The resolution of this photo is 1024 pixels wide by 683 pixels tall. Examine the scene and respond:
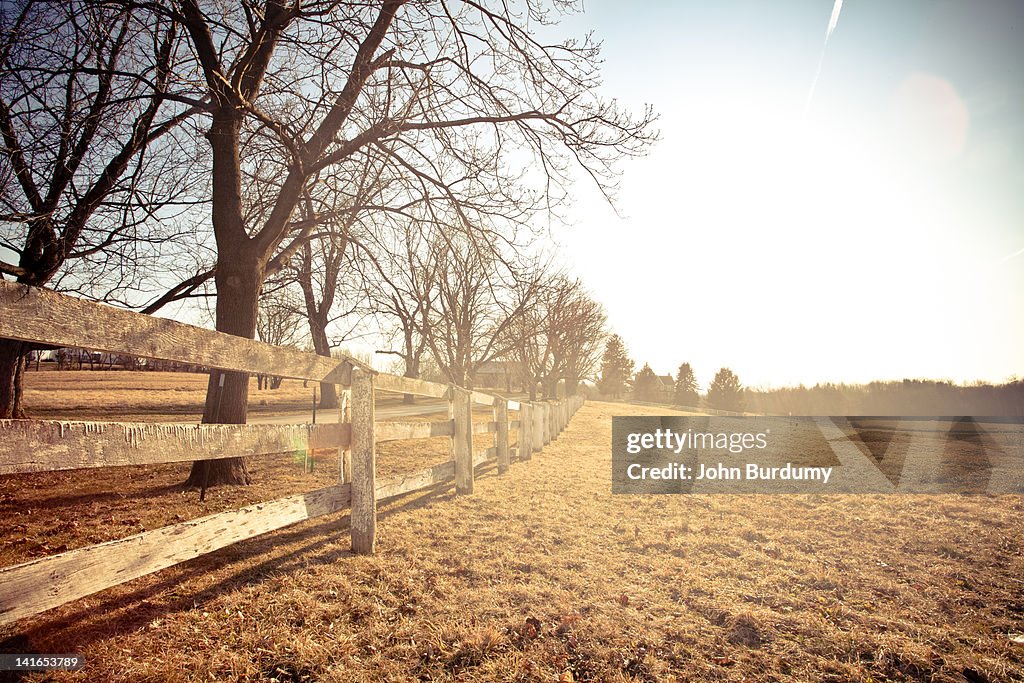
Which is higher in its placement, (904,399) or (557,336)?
(557,336)

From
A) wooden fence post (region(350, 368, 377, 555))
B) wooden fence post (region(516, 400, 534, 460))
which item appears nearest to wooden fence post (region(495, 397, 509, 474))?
wooden fence post (region(516, 400, 534, 460))

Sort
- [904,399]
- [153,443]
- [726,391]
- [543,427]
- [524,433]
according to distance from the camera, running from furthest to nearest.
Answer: [726,391]
[904,399]
[543,427]
[524,433]
[153,443]

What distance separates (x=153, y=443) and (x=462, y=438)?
452 centimetres

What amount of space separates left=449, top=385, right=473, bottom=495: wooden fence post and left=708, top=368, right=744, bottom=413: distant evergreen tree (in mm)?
65018

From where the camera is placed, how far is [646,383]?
78.9 m

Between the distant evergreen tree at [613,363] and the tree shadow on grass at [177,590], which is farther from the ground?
the distant evergreen tree at [613,363]

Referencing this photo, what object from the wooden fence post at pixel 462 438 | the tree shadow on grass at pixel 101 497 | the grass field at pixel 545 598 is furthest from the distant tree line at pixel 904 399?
the tree shadow on grass at pixel 101 497

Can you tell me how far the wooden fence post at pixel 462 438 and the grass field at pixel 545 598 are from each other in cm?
50

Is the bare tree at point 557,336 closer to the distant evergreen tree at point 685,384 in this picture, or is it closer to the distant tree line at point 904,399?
the distant tree line at point 904,399

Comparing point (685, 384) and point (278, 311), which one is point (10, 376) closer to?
point (278, 311)

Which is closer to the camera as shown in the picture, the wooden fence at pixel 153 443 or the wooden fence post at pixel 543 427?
the wooden fence at pixel 153 443

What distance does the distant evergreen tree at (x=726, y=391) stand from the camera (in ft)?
214

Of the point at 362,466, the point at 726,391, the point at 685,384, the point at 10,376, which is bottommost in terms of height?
the point at 726,391

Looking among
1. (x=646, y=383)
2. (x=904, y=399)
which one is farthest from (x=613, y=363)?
(x=904, y=399)
